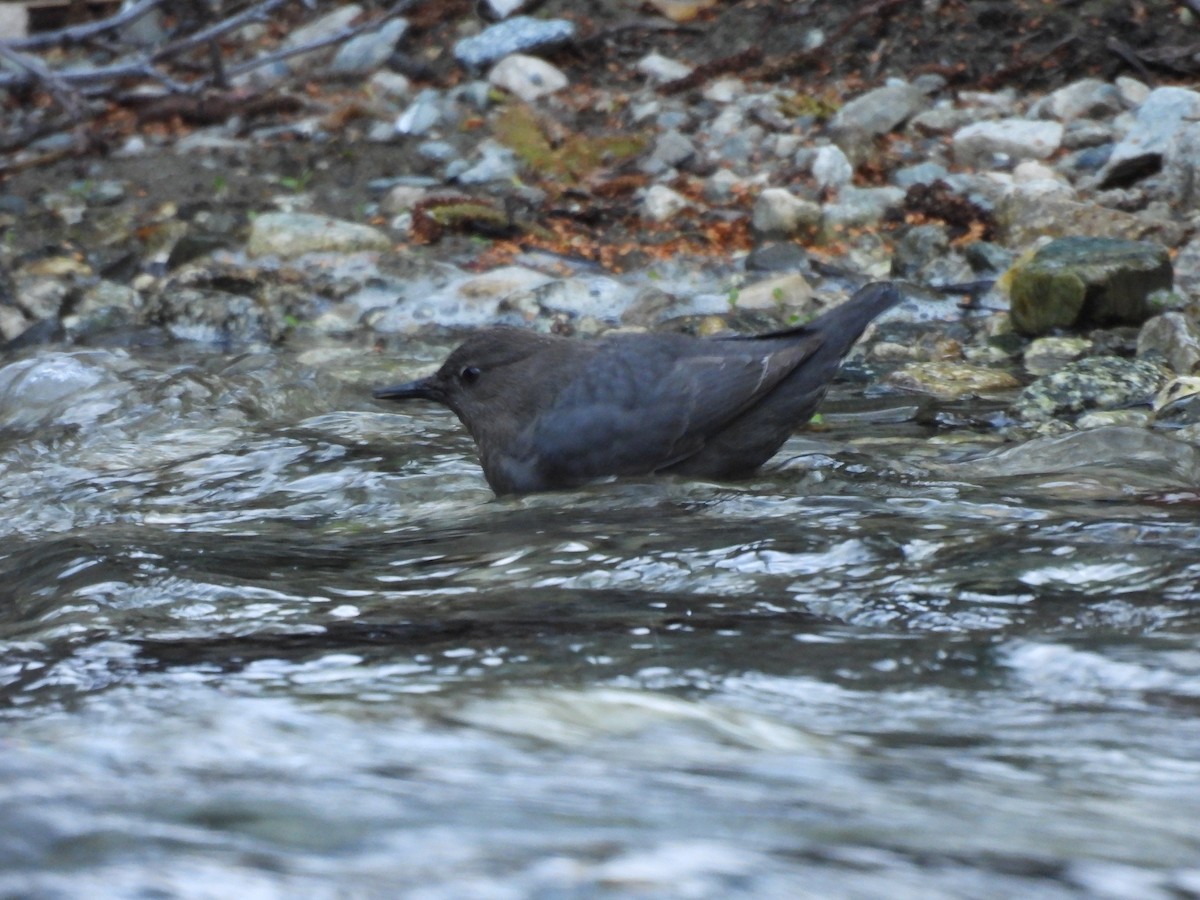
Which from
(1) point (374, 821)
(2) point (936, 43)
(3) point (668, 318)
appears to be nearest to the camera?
(1) point (374, 821)

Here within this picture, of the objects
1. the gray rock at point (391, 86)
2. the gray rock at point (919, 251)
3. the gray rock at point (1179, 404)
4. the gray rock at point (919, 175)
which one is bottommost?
the gray rock at point (1179, 404)

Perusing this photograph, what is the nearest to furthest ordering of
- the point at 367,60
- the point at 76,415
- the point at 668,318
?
the point at 76,415
the point at 668,318
the point at 367,60

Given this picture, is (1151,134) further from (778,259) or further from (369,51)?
(369,51)

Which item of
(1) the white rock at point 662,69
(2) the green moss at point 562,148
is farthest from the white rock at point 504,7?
(2) the green moss at point 562,148

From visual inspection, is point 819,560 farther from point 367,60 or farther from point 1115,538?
point 367,60

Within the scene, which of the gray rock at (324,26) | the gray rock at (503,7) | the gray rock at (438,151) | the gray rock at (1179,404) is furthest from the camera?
the gray rock at (324,26)

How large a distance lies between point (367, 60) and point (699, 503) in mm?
7315

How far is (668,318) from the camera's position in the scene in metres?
7.34

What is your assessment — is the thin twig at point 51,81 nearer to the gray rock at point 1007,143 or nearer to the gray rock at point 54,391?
the gray rock at point 54,391


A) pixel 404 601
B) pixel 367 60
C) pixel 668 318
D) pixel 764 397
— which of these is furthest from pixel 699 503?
pixel 367 60

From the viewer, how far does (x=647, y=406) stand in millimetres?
4805

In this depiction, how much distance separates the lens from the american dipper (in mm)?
4773

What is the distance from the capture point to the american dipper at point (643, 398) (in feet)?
15.7

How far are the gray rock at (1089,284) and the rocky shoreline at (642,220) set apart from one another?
13 mm
